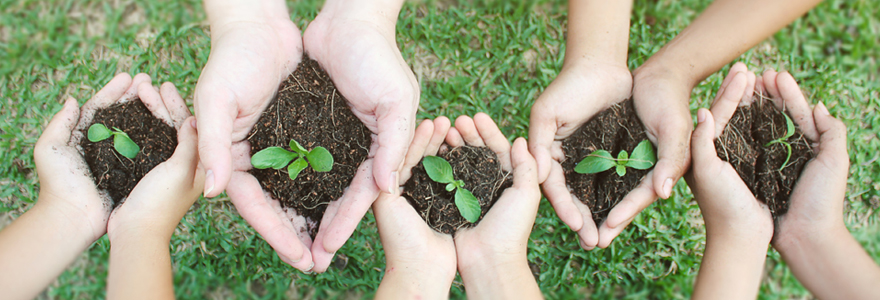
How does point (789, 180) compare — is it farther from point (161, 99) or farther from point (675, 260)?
point (161, 99)

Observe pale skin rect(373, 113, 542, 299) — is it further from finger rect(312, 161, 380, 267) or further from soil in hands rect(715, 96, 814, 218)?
soil in hands rect(715, 96, 814, 218)

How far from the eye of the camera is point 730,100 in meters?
2.60

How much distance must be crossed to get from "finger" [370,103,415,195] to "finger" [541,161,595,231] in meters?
0.88

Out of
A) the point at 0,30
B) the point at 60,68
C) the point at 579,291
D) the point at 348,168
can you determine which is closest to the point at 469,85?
the point at 348,168

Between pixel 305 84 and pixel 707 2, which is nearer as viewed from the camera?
pixel 305 84

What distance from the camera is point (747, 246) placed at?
2553mm

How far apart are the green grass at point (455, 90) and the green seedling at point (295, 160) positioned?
1106 mm

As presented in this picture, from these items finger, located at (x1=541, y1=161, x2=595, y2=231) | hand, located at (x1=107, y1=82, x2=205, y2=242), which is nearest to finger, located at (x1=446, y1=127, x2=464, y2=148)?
finger, located at (x1=541, y1=161, x2=595, y2=231)

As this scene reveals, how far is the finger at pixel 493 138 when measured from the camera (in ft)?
8.63

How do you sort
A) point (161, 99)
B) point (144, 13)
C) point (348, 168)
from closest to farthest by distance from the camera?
point (348, 168) < point (161, 99) < point (144, 13)

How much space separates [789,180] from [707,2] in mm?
1687

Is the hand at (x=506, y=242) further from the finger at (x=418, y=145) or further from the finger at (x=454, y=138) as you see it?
the finger at (x=418, y=145)

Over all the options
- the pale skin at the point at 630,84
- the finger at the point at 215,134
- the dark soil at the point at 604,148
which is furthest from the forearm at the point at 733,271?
the finger at the point at 215,134

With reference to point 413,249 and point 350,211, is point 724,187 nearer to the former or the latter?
point 413,249
